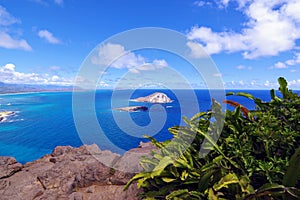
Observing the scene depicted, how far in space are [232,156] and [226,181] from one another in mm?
332

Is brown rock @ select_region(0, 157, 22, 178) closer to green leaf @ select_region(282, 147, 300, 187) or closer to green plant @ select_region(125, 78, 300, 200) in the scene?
green plant @ select_region(125, 78, 300, 200)

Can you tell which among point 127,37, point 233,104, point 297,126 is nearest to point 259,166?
point 297,126

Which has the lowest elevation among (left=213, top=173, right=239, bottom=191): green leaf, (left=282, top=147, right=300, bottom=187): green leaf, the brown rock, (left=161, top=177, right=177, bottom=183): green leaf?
the brown rock

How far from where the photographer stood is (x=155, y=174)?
88.5 inches

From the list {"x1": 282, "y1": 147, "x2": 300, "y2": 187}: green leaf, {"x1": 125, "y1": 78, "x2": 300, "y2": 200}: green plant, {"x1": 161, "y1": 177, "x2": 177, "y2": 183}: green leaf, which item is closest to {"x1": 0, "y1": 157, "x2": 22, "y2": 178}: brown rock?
{"x1": 125, "y1": 78, "x2": 300, "y2": 200}: green plant

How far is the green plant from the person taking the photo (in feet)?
6.45

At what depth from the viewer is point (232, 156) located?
2209mm

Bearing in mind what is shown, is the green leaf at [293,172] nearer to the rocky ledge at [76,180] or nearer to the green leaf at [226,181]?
the green leaf at [226,181]

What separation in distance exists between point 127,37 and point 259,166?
294 cm

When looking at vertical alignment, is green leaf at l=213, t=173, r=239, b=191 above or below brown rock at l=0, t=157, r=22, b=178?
above

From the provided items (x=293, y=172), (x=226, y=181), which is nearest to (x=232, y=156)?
(x=226, y=181)

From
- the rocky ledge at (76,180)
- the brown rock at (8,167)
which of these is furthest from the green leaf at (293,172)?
the brown rock at (8,167)

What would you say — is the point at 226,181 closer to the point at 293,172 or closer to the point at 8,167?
the point at 293,172

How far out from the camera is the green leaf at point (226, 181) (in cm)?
194
